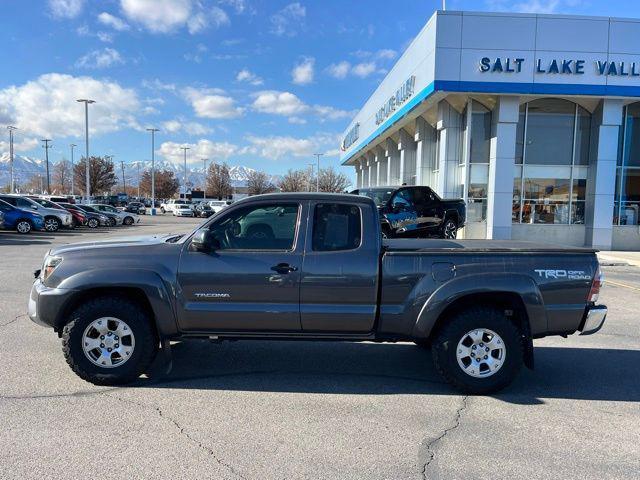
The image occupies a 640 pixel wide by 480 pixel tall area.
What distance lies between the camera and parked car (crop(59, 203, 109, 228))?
30.5 m

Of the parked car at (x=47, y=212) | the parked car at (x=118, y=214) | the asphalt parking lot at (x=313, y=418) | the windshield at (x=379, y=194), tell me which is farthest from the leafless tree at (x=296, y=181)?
the asphalt parking lot at (x=313, y=418)

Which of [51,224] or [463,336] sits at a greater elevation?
[463,336]

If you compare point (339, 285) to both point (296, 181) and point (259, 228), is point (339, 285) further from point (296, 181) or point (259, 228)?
point (296, 181)

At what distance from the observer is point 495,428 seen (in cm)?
400

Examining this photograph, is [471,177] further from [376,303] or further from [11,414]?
[11,414]

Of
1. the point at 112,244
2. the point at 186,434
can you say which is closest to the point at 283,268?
the point at 186,434

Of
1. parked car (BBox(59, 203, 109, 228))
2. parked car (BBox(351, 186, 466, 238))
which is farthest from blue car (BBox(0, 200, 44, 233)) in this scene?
parked car (BBox(351, 186, 466, 238))

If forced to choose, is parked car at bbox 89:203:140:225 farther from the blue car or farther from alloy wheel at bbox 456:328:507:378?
alloy wheel at bbox 456:328:507:378

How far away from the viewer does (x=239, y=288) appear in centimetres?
457

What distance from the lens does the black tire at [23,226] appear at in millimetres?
23422

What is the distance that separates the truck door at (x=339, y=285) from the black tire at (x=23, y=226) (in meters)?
23.2

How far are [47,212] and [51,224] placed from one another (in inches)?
25.6

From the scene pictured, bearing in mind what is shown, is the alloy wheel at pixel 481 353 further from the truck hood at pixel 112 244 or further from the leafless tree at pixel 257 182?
the leafless tree at pixel 257 182

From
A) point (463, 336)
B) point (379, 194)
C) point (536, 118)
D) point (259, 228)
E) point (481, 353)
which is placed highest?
point (536, 118)
